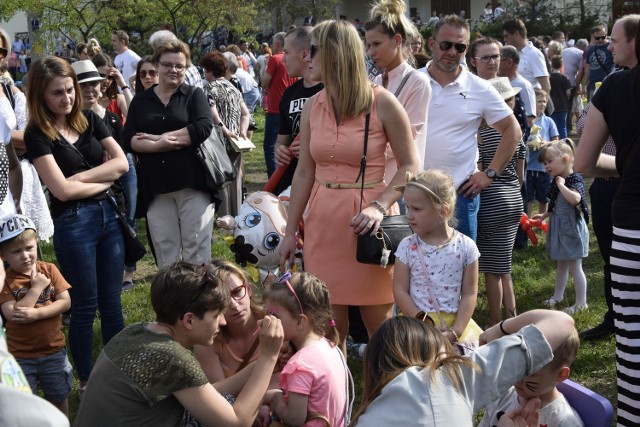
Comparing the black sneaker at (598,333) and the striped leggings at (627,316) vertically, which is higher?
the striped leggings at (627,316)

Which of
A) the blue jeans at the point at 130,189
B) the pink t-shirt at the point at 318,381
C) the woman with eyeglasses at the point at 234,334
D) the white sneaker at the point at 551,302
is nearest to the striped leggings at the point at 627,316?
the pink t-shirt at the point at 318,381

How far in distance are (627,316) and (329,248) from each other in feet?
4.64

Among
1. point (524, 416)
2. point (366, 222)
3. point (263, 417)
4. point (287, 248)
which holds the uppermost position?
point (366, 222)

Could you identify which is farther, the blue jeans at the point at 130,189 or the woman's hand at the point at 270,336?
the blue jeans at the point at 130,189

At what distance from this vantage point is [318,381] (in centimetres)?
325

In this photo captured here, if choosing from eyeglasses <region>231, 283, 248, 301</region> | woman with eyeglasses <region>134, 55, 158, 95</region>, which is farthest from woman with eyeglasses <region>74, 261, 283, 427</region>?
woman with eyeglasses <region>134, 55, 158, 95</region>

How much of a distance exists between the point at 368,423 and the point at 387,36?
8.37 ft

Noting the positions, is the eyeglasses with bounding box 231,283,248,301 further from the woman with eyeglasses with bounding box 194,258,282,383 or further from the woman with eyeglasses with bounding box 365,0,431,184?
the woman with eyeglasses with bounding box 365,0,431,184

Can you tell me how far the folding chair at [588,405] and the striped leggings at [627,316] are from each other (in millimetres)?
424

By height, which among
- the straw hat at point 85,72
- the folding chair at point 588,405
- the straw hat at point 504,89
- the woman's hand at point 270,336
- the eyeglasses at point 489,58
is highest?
the straw hat at point 85,72

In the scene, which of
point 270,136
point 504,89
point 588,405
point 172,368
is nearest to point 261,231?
point 504,89

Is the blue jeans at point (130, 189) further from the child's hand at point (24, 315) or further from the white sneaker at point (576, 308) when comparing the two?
the white sneaker at point (576, 308)

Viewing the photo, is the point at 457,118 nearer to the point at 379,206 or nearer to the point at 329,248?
the point at 379,206

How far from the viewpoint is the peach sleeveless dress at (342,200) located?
3.96 meters
